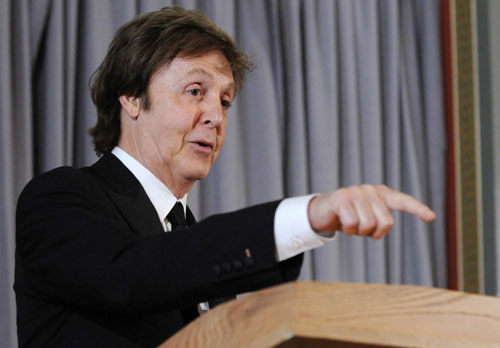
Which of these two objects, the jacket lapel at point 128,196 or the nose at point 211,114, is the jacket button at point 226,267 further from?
the nose at point 211,114

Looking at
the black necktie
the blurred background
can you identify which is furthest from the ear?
the blurred background

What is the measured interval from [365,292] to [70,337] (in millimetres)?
623

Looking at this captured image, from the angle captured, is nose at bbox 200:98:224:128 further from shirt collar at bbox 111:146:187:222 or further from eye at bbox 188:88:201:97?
shirt collar at bbox 111:146:187:222

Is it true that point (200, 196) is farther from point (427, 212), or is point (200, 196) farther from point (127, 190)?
point (427, 212)

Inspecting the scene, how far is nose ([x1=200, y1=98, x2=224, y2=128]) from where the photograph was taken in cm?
147

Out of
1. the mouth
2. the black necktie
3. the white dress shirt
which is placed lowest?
the black necktie

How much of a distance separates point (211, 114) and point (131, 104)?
0.18 metres

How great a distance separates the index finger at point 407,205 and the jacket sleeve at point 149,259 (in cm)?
14

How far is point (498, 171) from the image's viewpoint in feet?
8.34

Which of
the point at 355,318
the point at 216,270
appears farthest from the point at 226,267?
the point at 355,318

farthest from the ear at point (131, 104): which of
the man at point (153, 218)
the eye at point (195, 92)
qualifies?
the eye at point (195, 92)

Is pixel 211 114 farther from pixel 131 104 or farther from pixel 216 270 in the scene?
pixel 216 270

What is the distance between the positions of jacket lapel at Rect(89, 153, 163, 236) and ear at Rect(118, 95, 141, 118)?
0.15m

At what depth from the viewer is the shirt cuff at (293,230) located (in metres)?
0.70
